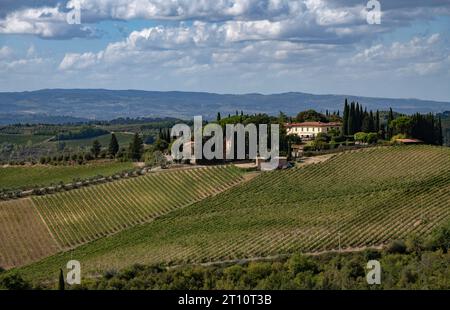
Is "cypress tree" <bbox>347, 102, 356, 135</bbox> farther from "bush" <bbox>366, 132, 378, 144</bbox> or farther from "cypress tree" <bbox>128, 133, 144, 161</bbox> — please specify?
"cypress tree" <bbox>128, 133, 144, 161</bbox>

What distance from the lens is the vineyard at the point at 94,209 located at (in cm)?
5325

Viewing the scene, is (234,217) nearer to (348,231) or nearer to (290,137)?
(348,231)

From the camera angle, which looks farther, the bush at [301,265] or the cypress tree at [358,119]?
the cypress tree at [358,119]

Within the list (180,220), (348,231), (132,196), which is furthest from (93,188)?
(348,231)

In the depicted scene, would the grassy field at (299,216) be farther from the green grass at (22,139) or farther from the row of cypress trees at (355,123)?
the green grass at (22,139)

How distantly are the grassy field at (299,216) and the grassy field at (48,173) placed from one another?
17.6m

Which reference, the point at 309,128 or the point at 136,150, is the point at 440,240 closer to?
the point at 136,150

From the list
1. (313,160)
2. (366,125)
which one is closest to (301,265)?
(313,160)

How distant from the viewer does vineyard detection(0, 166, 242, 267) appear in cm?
5325

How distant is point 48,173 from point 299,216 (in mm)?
32758

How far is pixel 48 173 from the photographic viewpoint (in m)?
75.6

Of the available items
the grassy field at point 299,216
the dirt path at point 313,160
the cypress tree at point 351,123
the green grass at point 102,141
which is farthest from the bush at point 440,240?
the green grass at point 102,141

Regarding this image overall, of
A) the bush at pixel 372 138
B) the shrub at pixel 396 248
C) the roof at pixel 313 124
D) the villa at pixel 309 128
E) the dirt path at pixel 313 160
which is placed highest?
the roof at pixel 313 124
